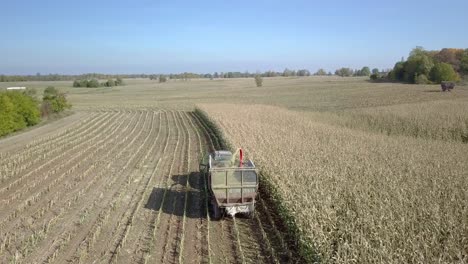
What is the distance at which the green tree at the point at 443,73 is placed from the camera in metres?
75.3

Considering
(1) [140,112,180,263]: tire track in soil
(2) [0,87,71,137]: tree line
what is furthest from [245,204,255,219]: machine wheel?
(2) [0,87,71,137]: tree line

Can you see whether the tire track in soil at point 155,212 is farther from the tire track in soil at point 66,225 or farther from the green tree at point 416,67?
the green tree at point 416,67

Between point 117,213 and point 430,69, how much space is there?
7786 cm

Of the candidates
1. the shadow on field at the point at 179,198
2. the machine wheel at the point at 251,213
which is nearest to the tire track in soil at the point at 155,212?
the shadow on field at the point at 179,198

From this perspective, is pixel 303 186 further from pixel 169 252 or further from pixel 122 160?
pixel 122 160

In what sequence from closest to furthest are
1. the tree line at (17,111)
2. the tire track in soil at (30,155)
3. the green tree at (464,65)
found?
the tire track in soil at (30,155), the tree line at (17,111), the green tree at (464,65)

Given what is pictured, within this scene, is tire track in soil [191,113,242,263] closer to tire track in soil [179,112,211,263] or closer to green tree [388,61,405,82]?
tire track in soil [179,112,211,263]

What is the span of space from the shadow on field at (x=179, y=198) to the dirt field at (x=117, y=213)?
3 centimetres

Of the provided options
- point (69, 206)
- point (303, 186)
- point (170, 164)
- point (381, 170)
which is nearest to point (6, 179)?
point (69, 206)

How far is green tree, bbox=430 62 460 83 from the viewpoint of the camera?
75312mm

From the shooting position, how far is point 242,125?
29.1 meters

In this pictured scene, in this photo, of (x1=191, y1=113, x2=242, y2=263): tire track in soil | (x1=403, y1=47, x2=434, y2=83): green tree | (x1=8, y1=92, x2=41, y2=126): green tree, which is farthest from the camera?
(x1=403, y1=47, x2=434, y2=83): green tree

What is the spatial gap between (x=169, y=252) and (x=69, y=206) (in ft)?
17.5

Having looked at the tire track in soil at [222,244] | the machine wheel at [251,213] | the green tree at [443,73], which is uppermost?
the green tree at [443,73]
